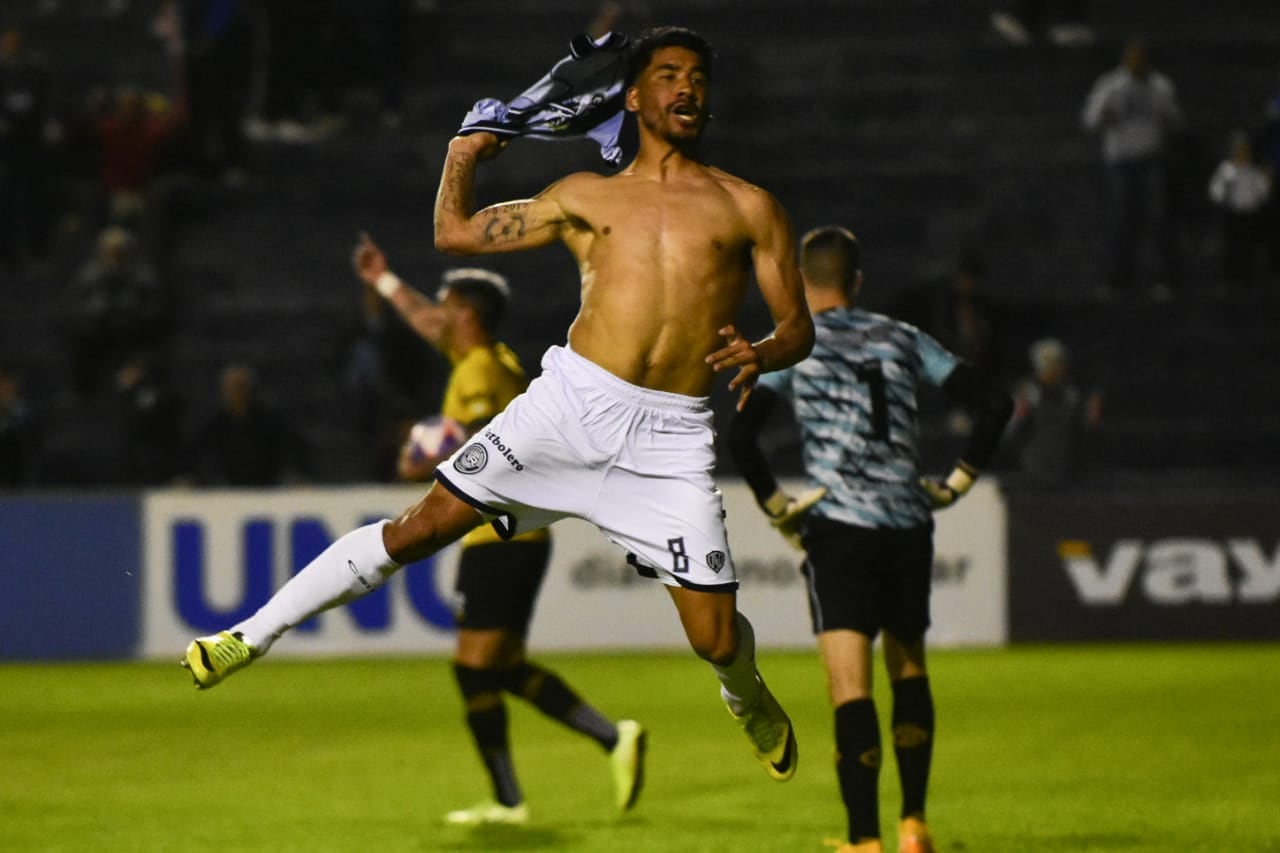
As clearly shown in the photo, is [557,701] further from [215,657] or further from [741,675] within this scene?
[215,657]

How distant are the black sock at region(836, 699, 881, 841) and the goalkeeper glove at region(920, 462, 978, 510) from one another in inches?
31.7

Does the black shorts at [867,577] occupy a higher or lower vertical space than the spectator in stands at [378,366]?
higher

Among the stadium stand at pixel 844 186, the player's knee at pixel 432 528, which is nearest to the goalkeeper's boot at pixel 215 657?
the player's knee at pixel 432 528

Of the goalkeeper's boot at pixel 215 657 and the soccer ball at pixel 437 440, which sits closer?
the goalkeeper's boot at pixel 215 657

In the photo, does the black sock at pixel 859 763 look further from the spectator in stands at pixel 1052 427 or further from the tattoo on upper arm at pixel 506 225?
the spectator in stands at pixel 1052 427

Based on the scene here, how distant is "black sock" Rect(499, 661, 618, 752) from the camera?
9.27 m

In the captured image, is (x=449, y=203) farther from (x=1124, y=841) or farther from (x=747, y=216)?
(x=1124, y=841)

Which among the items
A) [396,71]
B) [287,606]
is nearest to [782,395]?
[287,606]

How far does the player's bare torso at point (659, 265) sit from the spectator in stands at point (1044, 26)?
18591 millimetres

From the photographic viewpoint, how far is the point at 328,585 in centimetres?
678

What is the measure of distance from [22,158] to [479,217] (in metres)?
16.1

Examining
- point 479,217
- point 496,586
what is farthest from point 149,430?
point 479,217

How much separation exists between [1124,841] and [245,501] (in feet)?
28.6

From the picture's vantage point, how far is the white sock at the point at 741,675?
693 centimetres
